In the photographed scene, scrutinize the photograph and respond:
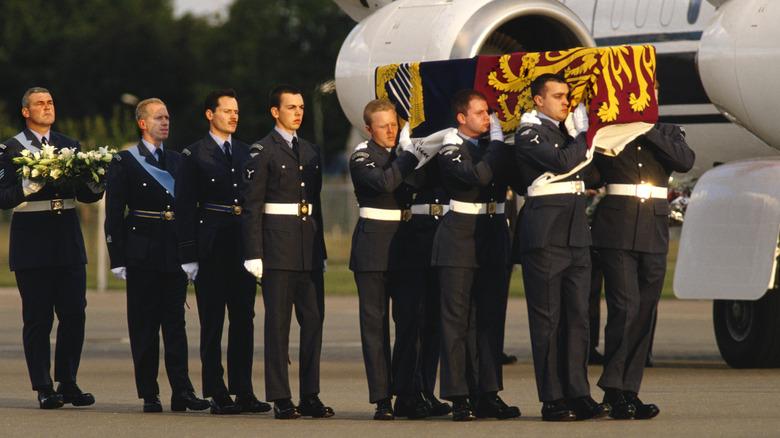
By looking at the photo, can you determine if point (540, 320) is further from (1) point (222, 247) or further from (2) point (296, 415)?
(1) point (222, 247)

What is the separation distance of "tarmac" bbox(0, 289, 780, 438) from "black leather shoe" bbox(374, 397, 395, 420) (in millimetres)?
72

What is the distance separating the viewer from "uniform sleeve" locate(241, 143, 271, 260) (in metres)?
7.91

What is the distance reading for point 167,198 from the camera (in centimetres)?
875

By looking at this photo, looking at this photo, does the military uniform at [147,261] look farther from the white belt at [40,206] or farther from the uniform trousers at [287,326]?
the uniform trousers at [287,326]

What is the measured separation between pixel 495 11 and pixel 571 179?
330cm

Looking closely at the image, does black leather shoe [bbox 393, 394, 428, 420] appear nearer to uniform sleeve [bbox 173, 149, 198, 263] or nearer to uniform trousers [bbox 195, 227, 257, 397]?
uniform trousers [bbox 195, 227, 257, 397]

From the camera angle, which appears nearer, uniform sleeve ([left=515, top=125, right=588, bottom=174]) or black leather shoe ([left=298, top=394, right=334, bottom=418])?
uniform sleeve ([left=515, top=125, right=588, bottom=174])

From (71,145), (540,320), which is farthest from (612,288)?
(71,145)

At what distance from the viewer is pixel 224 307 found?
838 centimetres

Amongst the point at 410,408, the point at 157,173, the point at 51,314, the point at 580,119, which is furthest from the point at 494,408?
the point at 51,314

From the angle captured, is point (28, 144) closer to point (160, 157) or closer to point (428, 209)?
point (160, 157)

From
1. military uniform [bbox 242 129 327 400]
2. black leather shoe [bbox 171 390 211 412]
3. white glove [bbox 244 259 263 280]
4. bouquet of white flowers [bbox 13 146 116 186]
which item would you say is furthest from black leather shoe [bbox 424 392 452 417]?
bouquet of white flowers [bbox 13 146 116 186]

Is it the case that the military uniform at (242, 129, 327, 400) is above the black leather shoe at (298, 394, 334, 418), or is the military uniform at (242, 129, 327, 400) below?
above

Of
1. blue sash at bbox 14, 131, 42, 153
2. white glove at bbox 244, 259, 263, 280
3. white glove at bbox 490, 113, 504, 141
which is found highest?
white glove at bbox 490, 113, 504, 141
